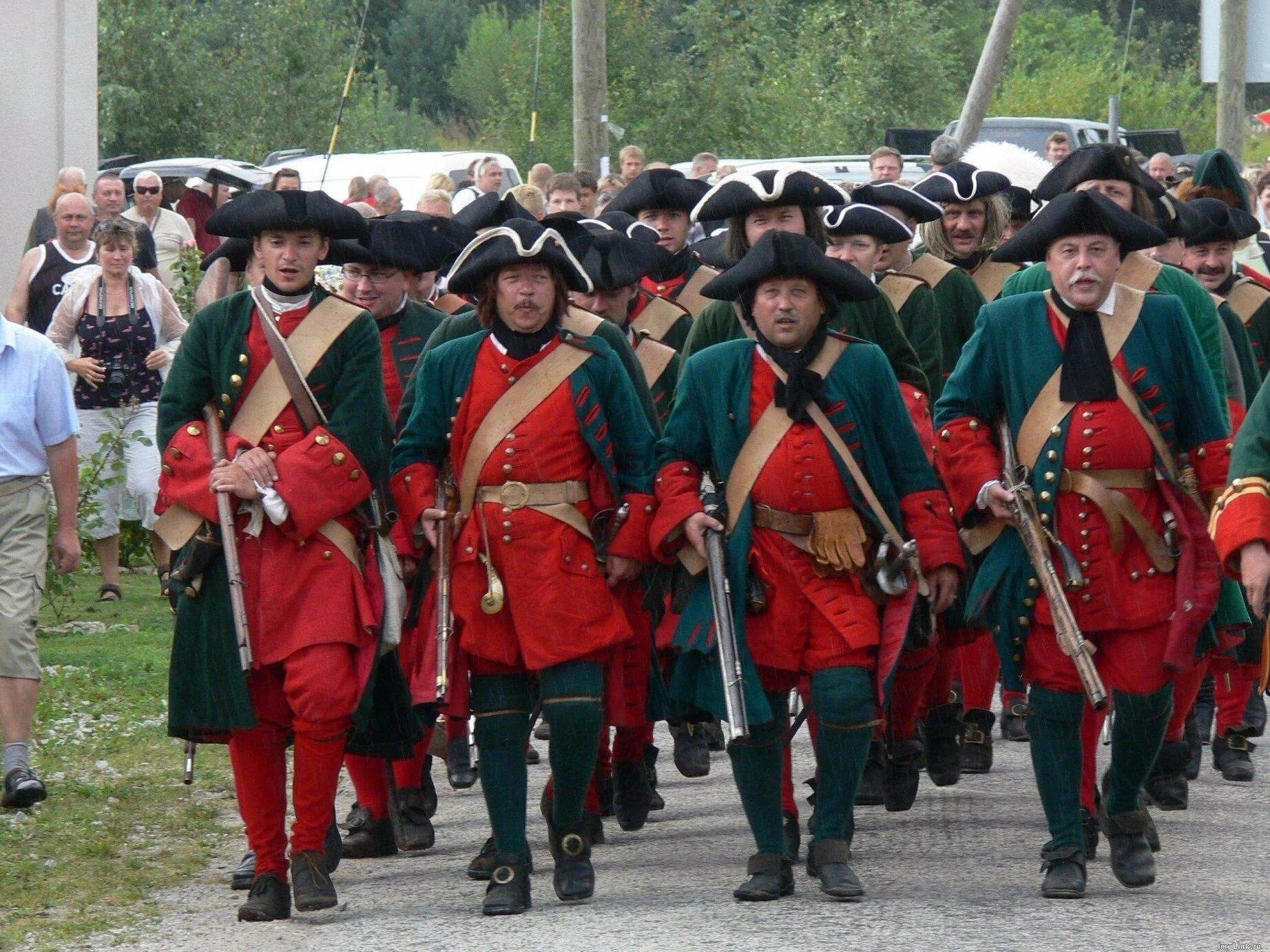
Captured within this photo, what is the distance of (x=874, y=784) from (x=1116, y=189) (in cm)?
230

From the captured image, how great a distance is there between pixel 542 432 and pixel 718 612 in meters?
0.78

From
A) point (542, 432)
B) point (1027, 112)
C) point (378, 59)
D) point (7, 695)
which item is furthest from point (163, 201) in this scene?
point (378, 59)

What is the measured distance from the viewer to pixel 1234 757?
9398 millimetres

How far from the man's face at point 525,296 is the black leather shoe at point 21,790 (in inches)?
101

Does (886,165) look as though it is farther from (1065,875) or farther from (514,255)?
(1065,875)

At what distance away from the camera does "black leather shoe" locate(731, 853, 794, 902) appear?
7148 millimetres

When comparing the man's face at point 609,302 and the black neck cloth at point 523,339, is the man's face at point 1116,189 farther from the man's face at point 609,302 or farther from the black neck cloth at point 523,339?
the black neck cloth at point 523,339

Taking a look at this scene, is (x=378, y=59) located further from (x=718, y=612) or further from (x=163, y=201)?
(x=718, y=612)

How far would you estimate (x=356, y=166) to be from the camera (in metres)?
25.4

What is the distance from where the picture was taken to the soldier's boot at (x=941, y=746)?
9.10 meters

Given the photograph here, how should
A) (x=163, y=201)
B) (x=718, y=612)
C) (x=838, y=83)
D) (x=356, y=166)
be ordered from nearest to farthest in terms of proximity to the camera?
1. (x=718, y=612)
2. (x=163, y=201)
3. (x=356, y=166)
4. (x=838, y=83)

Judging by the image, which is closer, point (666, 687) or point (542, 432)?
point (542, 432)

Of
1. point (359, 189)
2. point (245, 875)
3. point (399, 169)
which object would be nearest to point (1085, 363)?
point (245, 875)

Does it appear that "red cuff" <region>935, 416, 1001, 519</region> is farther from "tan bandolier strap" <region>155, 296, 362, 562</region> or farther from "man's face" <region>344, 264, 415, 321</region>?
"man's face" <region>344, 264, 415, 321</region>
